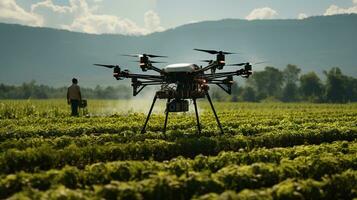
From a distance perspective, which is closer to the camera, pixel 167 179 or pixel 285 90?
pixel 167 179

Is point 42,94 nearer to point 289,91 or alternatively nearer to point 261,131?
point 289,91

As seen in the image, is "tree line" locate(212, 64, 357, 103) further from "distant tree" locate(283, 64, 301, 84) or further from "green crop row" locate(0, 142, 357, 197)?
"green crop row" locate(0, 142, 357, 197)

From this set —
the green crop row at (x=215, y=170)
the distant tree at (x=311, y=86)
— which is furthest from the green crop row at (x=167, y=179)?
the distant tree at (x=311, y=86)

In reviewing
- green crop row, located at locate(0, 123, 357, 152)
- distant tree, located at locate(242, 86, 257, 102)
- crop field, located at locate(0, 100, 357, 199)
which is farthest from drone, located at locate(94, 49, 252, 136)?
distant tree, located at locate(242, 86, 257, 102)

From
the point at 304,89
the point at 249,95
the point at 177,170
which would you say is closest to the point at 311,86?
the point at 304,89

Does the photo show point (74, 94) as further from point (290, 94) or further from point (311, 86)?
point (290, 94)

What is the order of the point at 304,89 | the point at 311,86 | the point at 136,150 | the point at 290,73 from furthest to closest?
the point at 290,73, the point at 304,89, the point at 311,86, the point at 136,150
